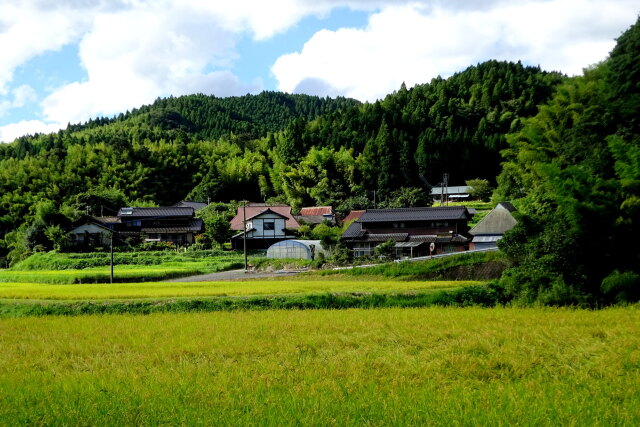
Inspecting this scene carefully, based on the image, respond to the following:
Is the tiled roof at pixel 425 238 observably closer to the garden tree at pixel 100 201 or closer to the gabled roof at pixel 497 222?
the gabled roof at pixel 497 222

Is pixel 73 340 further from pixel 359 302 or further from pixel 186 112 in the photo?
pixel 186 112

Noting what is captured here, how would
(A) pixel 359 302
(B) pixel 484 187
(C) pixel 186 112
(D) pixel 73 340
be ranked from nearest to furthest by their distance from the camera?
1. (D) pixel 73 340
2. (A) pixel 359 302
3. (B) pixel 484 187
4. (C) pixel 186 112

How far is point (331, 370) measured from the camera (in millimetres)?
6824

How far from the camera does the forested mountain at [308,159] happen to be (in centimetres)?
5259

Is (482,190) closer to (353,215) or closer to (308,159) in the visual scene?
(353,215)

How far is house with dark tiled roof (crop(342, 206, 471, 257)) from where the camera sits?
113 feet

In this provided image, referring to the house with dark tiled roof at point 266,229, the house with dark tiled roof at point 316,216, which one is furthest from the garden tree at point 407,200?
the house with dark tiled roof at point 266,229

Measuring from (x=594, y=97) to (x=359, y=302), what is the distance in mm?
16376

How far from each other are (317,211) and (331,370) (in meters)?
44.7

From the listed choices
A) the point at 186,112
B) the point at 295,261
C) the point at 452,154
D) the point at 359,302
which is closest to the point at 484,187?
the point at 452,154

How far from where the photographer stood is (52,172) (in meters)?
54.8

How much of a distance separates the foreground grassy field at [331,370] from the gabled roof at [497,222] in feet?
67.7

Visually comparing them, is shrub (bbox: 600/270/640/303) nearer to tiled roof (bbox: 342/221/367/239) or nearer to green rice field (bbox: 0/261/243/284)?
green rice field (bbox: 0/261/243/284)

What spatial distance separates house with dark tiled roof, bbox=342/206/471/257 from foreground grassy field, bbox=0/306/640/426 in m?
23.2
